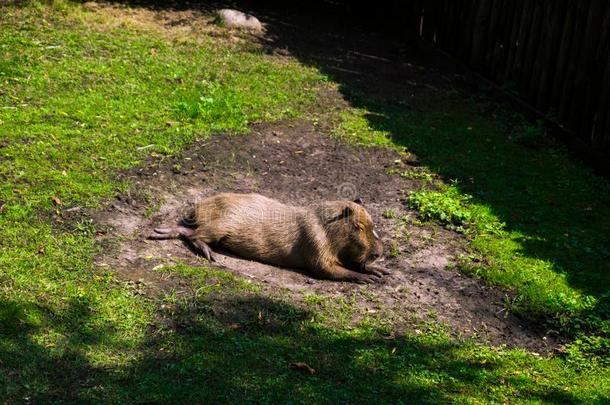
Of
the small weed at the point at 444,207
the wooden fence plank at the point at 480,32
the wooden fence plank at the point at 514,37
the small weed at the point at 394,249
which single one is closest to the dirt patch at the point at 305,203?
the small weed at the point at 394,249

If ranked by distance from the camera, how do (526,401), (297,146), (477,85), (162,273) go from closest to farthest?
(526,401), (162,273), (297,146), (477,85)

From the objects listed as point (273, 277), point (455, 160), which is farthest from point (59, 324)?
point (455, 160)

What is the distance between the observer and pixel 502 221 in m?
7.00

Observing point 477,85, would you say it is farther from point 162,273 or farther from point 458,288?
point 162,273

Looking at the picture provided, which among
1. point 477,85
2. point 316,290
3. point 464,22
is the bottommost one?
point 316,290

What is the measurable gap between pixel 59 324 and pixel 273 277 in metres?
1.73

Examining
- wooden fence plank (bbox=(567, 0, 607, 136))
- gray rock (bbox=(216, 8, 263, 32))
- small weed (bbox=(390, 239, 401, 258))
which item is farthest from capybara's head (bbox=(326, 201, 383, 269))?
gray rock (bbox=(216, 8, 263, 32))

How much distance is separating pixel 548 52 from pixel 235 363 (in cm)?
647

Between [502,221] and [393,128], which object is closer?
[502,221]

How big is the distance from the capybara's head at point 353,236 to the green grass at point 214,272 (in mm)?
723

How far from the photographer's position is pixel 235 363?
4496 mm

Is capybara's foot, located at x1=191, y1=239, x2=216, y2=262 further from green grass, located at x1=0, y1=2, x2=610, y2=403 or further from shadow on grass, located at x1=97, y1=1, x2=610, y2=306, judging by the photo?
shadow on grass, located at x1=97, y1=1, x2=610, y2=306

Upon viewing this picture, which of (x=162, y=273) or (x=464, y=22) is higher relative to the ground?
(x=464, y=22)

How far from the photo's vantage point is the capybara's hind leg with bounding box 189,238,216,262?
5.97 m
